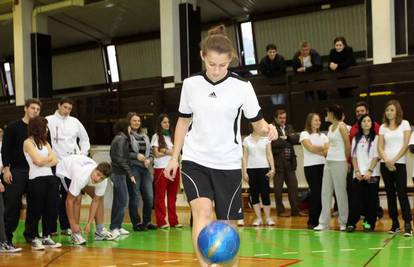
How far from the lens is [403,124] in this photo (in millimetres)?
7910

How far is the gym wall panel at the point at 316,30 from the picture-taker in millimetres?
17219

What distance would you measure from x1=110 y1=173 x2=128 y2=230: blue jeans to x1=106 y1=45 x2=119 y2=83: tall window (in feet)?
48.0

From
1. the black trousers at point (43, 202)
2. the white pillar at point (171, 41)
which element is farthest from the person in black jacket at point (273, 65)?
the black trousers at point (43, 202)

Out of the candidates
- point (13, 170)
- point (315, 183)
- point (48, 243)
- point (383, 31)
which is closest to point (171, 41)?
point (383, 31)

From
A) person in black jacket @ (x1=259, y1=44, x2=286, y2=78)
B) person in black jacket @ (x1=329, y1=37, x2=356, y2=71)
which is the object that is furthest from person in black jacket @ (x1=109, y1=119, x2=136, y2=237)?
person in black jacket @ (x1=329, y1=37, x2=356, y2=71)

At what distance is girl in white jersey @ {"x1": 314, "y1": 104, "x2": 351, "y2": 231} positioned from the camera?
8.38 metres

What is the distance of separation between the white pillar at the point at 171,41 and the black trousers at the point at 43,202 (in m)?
7.86

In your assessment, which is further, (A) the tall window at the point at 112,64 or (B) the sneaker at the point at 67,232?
(A) the tall window at the point at 112,64

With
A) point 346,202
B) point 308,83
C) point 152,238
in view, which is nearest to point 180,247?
point 152,238

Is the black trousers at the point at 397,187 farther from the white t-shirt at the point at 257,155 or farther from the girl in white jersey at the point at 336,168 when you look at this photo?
the white t-shirt at the point at 257,155

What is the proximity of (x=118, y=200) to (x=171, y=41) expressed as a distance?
737 centimetres

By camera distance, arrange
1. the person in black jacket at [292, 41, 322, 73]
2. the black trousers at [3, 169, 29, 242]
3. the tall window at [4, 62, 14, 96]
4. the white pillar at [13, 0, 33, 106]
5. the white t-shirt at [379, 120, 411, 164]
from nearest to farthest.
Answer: the black trousers at [3, 169, 29, 242]
the white t-shirt at [379, 120, 411, 164]
the person in black jacket at [292, 41, 322, 73]
the white pillar at [13, 0, 33, 106]
the tall window at [4, 62, 14, 96]

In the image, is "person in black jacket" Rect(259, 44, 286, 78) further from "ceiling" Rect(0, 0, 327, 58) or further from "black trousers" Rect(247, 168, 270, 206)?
"ceiling" Rect(0, 0, 327, 58)

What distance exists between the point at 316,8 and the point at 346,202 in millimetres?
10771
